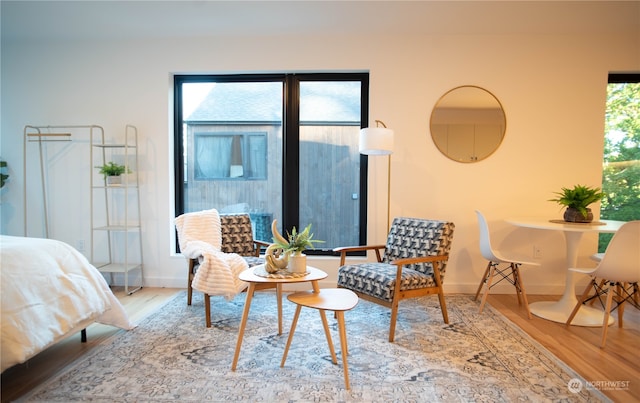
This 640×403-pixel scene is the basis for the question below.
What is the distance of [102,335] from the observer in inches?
91.5

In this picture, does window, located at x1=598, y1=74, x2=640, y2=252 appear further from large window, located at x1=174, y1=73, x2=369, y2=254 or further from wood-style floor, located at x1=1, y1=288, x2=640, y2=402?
large window, located at x1=174, y1=73, x2=369, y2=254

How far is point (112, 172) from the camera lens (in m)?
3.18

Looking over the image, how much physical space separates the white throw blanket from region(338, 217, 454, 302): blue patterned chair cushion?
0.82 meters

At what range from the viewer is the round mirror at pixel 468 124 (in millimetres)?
3262

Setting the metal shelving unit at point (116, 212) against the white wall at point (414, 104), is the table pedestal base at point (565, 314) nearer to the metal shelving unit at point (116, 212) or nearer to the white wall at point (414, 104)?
the white wall at point (414, 104)

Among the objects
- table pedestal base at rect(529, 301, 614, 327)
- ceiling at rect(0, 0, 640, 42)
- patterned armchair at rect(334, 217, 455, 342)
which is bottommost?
table pedestal base at rect(529, 301, 614, 327)

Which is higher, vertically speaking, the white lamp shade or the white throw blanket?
the white lamp shade

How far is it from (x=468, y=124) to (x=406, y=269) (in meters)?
1.68

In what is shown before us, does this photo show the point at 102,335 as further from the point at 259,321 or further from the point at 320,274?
the point at 320,274

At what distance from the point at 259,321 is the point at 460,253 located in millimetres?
2103

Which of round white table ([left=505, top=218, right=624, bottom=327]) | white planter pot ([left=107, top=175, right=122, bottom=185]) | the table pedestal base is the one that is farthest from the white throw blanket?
the table pedestal base

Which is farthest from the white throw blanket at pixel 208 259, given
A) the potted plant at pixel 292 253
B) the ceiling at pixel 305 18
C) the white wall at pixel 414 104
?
the ceiling at pixel 305 18

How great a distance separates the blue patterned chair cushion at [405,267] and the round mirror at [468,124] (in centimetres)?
100

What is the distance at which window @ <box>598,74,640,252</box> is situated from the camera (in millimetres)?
3342
